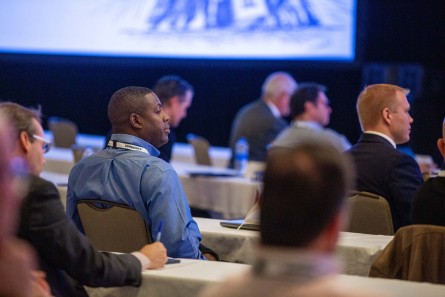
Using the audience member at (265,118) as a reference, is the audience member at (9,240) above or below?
above

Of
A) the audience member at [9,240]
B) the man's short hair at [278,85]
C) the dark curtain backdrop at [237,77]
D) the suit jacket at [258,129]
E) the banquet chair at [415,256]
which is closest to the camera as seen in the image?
the audience member at [9,240]

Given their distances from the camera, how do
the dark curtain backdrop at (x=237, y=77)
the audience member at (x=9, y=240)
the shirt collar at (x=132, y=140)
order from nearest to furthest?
the audience member at (x=9, y=240) < the shirt collar at (x=132, y=140) < the dark curtain backdrop at (x=237, y=77)

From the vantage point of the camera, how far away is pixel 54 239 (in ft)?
8.55

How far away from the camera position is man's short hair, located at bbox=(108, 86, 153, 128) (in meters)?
3.96

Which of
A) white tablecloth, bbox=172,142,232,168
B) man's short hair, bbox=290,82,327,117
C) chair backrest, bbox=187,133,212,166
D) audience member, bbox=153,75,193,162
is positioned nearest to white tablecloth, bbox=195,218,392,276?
audience member, bbox=153,75,193,162

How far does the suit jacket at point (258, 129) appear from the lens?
852 centimetres

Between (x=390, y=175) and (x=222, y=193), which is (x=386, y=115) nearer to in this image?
(x=390, y=175)

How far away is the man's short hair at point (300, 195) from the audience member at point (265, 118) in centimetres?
684

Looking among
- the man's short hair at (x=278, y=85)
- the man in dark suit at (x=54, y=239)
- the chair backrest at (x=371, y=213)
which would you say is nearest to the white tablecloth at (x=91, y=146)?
the man's short hair at (x=278, y=85)

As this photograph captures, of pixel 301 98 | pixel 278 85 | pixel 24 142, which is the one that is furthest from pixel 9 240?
pixel 278 85

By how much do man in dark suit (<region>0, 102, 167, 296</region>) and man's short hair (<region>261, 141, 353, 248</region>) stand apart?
1200 millimetres

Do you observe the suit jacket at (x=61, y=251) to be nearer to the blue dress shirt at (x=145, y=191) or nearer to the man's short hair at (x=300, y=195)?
the blue dress shirt at (x=145, y=191)

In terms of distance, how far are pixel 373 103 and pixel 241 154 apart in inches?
133

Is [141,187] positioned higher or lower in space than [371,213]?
higher
